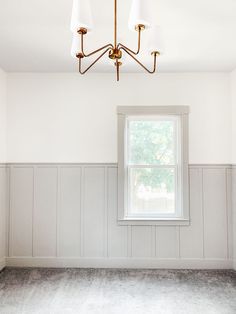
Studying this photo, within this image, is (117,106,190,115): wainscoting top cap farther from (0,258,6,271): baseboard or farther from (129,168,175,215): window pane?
(0,258,6,271): baseboard

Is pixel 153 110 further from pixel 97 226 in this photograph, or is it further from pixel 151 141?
pixel 97 226

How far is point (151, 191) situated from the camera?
12.5ft

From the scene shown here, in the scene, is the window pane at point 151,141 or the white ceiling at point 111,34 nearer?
the white ceiling at point 111,34

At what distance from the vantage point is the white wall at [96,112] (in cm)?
374

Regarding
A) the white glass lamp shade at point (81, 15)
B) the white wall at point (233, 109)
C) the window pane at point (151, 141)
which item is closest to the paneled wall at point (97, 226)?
the white wall at point (233, 109)

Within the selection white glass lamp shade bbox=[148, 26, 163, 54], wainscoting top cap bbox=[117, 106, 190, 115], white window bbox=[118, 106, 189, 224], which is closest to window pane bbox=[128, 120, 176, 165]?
white window bbox=[118, 106, 189, 224]

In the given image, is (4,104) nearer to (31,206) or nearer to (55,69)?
(55,69)

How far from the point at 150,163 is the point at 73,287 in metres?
1.81

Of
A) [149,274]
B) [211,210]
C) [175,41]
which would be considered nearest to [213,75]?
[175,41]

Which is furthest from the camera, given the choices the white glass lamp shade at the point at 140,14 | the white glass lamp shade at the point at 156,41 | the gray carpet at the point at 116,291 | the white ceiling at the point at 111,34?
the gray carpet at the point at 116,291

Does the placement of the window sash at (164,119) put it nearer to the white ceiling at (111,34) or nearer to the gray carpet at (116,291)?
the white ceiling at (111,34)

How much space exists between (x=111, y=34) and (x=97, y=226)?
2.35 m

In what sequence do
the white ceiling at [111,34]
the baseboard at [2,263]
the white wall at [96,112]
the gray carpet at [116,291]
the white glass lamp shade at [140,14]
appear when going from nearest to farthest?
the white glass lamp shade at [140,14] < the white ceiling at [111,34] < the gray carpet at [116,291] < the baseboard at [2,263] < the white wall at [96,112]

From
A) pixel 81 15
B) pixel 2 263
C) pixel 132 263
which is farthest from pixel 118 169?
pixel 81 15
